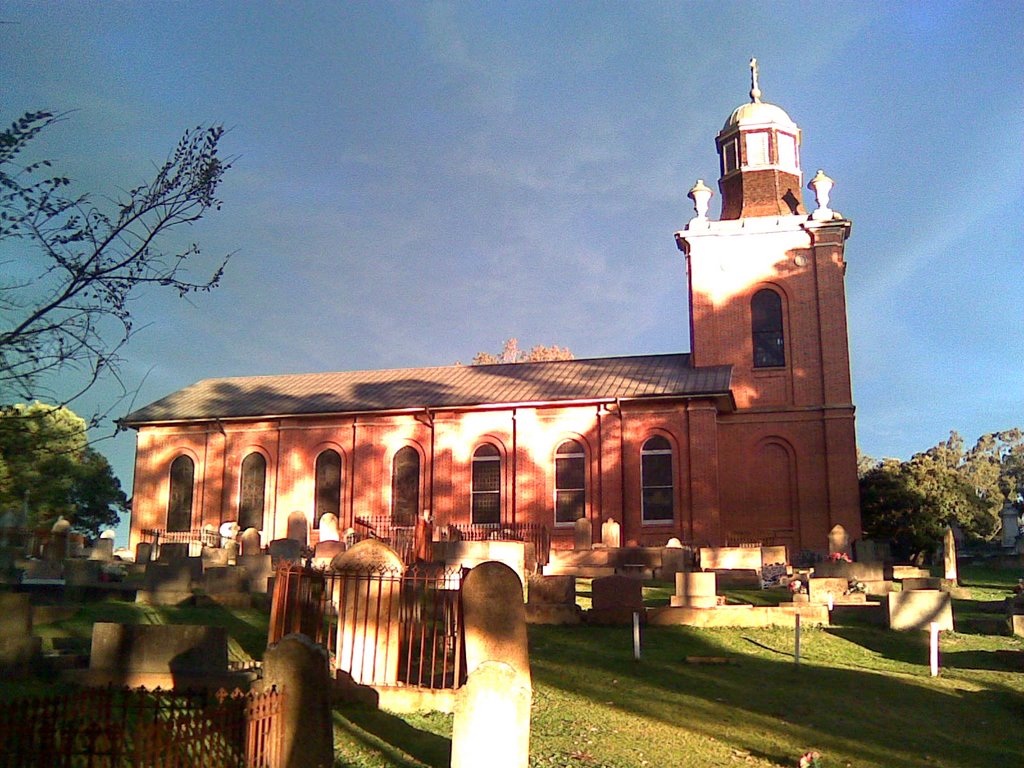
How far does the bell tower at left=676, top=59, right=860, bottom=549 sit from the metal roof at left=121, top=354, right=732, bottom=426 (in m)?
1.84

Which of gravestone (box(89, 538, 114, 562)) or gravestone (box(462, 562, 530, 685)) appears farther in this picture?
gravestone (box(89, 538, 114, 562))

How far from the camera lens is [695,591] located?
17094 mm

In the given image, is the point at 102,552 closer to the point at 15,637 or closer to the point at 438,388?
the point at 438,388

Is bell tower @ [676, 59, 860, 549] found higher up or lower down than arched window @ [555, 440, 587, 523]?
higher up

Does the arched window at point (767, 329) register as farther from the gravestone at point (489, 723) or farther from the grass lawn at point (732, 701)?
the gravestone at point (489, 723)

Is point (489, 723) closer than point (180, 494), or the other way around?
point (489, 723)

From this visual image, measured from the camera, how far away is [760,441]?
32.0 meters

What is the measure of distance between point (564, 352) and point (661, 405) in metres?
22.7

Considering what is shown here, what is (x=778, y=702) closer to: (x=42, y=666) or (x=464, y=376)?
(x=42, y=666)

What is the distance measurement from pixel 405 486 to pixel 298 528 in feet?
12.8

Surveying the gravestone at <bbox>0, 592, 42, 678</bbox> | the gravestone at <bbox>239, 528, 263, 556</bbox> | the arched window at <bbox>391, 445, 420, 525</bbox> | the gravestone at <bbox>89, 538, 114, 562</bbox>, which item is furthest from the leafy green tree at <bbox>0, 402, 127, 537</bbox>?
the arched window at <bbox>391, 445, 420, 525</bbox>

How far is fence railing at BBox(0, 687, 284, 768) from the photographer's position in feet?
19.8

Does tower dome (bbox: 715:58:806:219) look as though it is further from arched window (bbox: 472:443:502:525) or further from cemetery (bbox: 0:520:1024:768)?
cemetery (bbox: 0:520:1024:768)

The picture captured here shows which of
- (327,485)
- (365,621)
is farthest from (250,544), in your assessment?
(365,621)
